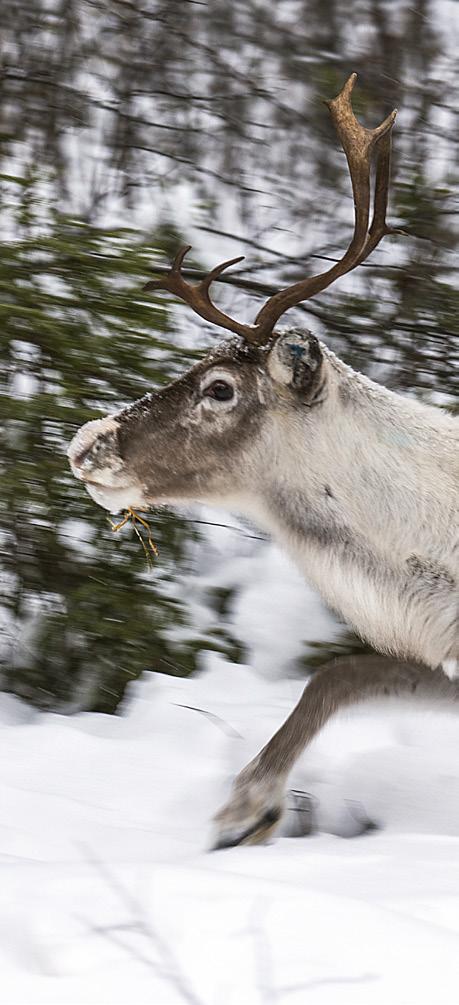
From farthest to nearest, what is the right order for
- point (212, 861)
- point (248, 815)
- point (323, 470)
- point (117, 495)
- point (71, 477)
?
point (71, 477) < point (117, 495) < point (323, 470) < point (248, 815) < point (212, 861)

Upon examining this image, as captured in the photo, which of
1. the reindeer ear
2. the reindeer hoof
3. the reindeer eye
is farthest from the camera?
the reindeer eye

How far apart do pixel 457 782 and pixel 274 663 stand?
140 cm

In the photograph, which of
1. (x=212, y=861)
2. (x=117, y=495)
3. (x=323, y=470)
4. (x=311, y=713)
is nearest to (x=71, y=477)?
(x=117, y=495)

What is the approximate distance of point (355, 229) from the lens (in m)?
3.43

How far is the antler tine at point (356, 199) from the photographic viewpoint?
3418 mm

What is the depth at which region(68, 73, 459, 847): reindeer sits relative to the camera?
3.47 meters

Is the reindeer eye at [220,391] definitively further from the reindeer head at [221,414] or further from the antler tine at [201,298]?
the antler tine at [201,298]

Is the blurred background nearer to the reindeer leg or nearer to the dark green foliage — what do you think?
the dark green foliage

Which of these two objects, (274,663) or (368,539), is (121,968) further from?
(274,663)

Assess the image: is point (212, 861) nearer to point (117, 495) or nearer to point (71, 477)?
point (117, 495)

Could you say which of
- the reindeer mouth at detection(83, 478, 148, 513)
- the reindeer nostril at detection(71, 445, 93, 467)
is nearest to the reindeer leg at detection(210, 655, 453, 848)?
the reindeer mouth at detection(83, 478, 148, 513)

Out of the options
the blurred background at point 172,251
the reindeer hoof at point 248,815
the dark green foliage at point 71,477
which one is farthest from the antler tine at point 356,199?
the reindeer hoof at point 248,815

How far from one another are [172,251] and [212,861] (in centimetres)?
308

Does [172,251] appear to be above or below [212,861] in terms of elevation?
above
